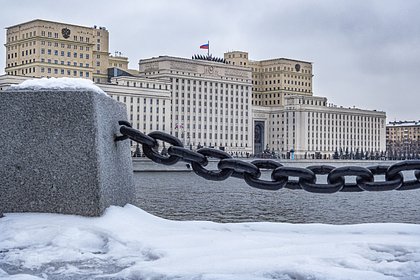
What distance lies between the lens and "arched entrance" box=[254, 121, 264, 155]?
14712 cm

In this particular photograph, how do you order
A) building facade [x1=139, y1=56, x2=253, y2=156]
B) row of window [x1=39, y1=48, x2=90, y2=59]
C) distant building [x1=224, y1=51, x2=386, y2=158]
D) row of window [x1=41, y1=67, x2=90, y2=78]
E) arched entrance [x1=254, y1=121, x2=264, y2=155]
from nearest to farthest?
row of window [x1=41, y1=67, x2=90, y2=78] → row of window [x1=39, y1=48, x2=90, y2=59] → building facade [x1=139, y1=56, x2=253, y2=156] → distant building [x1=224, y1=51, x2=386, y2=158] → arched entrance [x1=254, y1=121, x2=264, y2=155]

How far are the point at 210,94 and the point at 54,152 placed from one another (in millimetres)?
128870

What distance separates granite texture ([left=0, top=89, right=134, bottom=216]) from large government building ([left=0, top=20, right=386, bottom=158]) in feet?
294

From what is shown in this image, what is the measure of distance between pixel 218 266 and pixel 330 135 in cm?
14965

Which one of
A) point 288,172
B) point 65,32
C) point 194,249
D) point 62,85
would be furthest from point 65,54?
point 194,249

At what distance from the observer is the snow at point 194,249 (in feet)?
11.0

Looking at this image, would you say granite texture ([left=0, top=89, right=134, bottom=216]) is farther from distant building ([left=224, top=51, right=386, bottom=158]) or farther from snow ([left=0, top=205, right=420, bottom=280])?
distant building ([left=224, top=51, right=386, bottom=158])

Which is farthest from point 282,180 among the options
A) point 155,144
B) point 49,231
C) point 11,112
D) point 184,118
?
point 184,118

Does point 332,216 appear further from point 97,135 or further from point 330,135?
point 330,135

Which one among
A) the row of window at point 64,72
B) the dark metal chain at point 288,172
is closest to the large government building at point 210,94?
the row of window at point 64,72

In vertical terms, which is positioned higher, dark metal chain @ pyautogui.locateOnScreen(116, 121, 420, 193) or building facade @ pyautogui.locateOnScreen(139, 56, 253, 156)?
building facade @ pyautogui.locateOnScreen(139, 56, 253, 156)

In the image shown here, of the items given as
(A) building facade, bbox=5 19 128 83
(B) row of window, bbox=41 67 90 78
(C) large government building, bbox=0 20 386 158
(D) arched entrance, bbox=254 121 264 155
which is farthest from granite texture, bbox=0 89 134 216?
(D) arched entrance, bbox=254 121 264 155

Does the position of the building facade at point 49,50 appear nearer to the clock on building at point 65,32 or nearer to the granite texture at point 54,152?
the clock on building at point 65,32

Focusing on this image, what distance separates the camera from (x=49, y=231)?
4117mm
